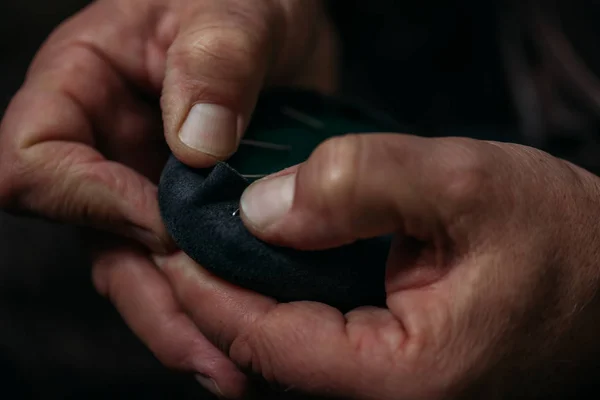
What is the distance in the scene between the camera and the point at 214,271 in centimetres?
53

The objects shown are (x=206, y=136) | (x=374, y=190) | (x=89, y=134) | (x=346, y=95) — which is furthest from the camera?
(x=346, y=95)

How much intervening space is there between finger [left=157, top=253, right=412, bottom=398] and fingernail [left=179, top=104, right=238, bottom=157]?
109 millimetres

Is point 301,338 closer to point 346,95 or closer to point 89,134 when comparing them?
point 89,134

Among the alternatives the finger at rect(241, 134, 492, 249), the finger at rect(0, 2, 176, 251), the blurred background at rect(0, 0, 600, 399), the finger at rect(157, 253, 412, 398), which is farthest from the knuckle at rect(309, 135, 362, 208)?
the blurred background at rect(0, 0, 600, 399)

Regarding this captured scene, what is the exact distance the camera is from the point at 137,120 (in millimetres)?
739

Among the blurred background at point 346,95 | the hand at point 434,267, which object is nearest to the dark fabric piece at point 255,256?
the hand at point 434,267

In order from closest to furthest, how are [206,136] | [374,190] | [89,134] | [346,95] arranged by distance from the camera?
[374,190] < [206,136] < [89,134] < [346,95]

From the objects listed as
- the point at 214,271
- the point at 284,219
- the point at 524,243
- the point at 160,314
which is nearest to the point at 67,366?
the point at 160,314

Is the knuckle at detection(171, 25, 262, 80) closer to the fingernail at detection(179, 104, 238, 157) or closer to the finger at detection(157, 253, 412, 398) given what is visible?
the fingernail at detection(179, 104, 238, 157)

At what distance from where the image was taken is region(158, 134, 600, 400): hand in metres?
0.44

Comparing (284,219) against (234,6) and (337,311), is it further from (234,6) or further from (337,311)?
(234,6)

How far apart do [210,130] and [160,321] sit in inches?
8.1

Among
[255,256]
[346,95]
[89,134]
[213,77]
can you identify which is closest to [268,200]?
[255,256]

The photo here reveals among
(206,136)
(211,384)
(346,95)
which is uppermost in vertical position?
(206,136)
